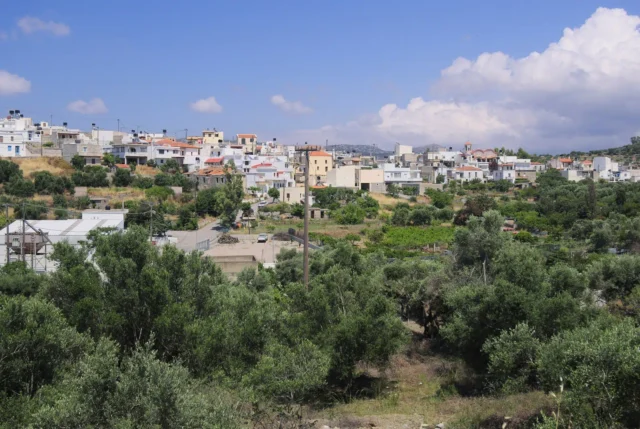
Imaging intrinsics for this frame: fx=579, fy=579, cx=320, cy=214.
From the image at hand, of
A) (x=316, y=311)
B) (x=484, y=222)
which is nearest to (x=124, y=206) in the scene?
(x=484, y=222)

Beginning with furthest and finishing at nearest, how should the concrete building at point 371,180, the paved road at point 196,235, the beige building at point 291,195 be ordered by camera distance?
the concrete building at point 371,180 → the beige building at point 291,195 → the paved road at point 196,235

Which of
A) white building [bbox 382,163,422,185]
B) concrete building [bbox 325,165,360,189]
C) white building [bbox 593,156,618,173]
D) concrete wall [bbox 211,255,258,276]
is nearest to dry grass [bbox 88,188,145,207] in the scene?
concrete wall [bbox 211,255,258,276]

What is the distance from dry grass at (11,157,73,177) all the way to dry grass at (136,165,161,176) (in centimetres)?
681

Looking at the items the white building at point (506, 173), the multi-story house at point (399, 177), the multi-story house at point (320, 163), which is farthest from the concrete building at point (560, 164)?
Result: the multi-story house at point (320, 163)

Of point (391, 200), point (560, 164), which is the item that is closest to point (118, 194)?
point (391, 200)

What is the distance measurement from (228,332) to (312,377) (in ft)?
7.00

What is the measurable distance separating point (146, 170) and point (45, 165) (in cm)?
1006

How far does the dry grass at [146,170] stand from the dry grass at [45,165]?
6.81 meters

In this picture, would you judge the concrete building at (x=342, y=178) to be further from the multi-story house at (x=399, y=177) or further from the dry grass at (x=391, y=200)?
the multi-story house at (x=399, y=177)

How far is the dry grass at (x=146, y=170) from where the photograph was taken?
62.2 m

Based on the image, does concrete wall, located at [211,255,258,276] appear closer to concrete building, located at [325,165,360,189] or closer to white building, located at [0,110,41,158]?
concrete building, located at [325,165,360,189]

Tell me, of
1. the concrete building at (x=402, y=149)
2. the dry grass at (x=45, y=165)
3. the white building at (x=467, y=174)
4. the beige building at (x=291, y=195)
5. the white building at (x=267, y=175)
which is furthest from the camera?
the concrete building at (x=402, y=149)

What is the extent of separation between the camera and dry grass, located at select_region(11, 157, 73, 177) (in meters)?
57.7

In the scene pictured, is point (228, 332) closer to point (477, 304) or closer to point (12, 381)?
point (12, 381)
